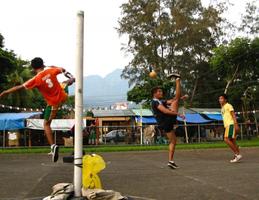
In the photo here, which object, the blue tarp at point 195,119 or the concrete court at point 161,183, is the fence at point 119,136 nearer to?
the blue tarp at point 195,119

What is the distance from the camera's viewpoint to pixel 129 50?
46000mm

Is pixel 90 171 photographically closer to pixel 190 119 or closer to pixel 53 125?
pixel 53 125

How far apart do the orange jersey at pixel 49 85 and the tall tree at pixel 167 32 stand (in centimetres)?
3581

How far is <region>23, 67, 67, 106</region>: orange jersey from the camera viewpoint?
673 centimetres

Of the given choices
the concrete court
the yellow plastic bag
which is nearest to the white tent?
the concrete court

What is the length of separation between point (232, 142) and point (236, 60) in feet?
87.5

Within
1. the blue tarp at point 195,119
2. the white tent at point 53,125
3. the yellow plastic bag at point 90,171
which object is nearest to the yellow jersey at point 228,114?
the yellow plastic bag at point 90,171

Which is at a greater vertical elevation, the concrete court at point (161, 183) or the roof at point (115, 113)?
the roof at point (115, 113)

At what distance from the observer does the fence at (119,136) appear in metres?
25.9

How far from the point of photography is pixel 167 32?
143ft

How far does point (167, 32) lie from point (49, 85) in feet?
124

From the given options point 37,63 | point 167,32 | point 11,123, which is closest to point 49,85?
point 37,63

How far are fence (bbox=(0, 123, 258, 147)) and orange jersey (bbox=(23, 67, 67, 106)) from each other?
1701 centimetres

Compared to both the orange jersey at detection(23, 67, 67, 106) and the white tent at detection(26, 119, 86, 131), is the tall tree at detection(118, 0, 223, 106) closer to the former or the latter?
the white tent at detection(26, 119, 86, 131)
